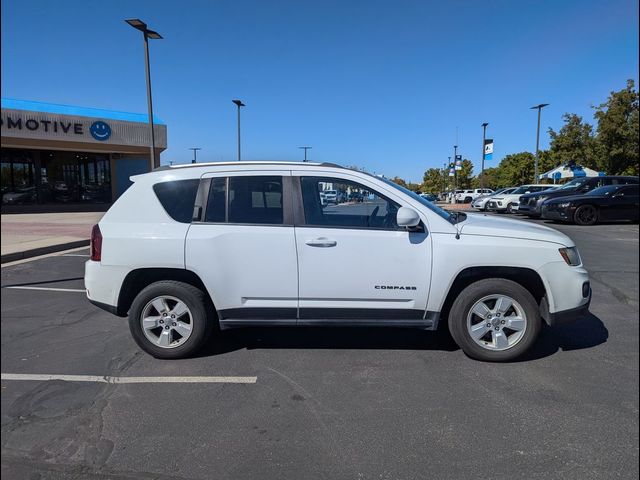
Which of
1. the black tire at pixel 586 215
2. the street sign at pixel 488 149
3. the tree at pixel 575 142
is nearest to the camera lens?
the black tire at pixel 586 215

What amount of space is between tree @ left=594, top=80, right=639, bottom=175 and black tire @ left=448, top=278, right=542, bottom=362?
2725 cm

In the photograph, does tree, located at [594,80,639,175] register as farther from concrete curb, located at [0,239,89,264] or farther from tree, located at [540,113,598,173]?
concrete curb, located at [0,239,89,264]

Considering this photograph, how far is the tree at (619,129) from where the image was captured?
2548 centimetres

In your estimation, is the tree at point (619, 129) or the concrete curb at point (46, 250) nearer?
the concrete curb at point (46, 250)

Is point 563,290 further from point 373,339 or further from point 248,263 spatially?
point 248,263

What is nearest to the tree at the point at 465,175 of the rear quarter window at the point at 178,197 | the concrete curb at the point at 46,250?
the concrete curb at the point at 46,250

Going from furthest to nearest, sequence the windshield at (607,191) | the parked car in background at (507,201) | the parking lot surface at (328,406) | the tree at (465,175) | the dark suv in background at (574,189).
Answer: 1. the tree at (465,175)
2. the parked car in background at (507,201)
3. the dark suv in background at (574,189)
4. the windshield at (607,191)
5. the parking lot surface at (328,406)

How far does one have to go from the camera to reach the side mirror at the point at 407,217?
12.4 ft

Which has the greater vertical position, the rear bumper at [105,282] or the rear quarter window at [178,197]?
the rear quarter window at [178,197]

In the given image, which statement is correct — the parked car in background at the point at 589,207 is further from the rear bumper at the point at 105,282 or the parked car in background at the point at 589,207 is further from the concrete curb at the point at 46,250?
the concrete curb at the point at 46,250

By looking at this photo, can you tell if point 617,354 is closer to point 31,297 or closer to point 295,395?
point 295,395

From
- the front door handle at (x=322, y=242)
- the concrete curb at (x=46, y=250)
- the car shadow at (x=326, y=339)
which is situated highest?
the front door handle at (x=322, y=242)

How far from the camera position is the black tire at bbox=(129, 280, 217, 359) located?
13.3 feet

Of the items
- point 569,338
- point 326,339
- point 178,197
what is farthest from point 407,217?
point 569,338
